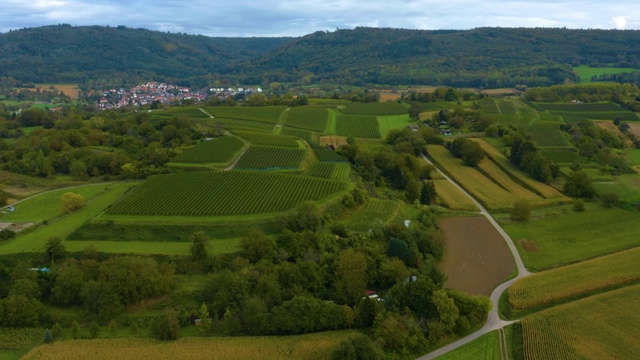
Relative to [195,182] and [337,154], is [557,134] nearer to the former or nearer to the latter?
[337,154]

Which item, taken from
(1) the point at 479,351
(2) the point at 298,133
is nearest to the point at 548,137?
(2) the point at 298,133

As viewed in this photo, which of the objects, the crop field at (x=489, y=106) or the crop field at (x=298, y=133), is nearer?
the crop field at (x=298, y=133)

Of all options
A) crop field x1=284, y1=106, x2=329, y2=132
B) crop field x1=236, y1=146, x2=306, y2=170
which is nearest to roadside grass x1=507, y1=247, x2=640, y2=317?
crop field x1=236, y1=146, x2=306, y2=170

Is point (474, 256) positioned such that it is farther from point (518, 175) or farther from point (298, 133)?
point (298, 133)

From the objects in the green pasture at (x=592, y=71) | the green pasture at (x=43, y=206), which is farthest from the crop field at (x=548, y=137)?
the green pasture at (x=592, y=71)

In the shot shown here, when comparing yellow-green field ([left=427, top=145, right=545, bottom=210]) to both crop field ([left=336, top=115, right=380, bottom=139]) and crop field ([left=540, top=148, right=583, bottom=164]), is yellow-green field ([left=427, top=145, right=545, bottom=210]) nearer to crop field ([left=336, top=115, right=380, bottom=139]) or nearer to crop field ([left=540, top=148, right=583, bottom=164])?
crop field ([left=540, top=148, right=583, bottom=164])

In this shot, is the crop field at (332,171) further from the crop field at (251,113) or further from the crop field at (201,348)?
the crop field at (251,113)
